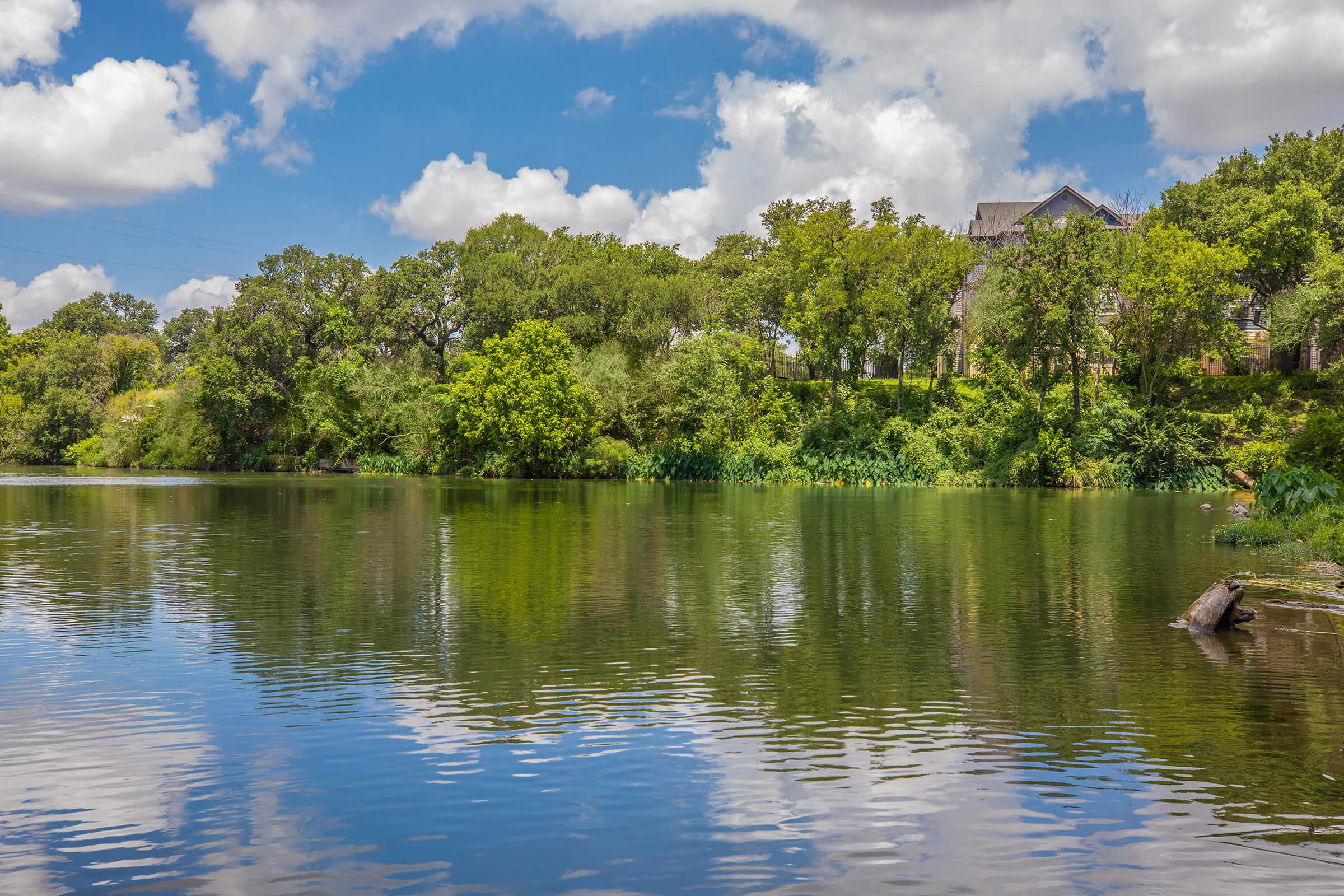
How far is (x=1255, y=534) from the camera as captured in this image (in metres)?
26.0

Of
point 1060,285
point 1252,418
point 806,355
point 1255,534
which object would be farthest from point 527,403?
point 1255,534

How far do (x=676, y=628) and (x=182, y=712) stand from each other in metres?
7.00

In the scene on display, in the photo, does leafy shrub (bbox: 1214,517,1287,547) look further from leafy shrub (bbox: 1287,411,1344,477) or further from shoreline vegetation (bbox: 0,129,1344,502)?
shoreline vegetation (bbox: 0,129,1344,502)

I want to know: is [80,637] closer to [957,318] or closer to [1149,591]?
[1149,591]

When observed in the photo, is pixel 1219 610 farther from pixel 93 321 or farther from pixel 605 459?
pixel 93 321

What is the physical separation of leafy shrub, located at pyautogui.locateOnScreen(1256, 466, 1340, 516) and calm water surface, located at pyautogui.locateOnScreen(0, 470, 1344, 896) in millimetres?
7659

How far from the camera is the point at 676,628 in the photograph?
48.6 ft

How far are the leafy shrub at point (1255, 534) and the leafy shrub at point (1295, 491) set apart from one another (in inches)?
32.8

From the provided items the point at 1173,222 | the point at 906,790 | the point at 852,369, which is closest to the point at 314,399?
the point at 852,369

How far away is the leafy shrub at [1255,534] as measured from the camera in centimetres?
2573

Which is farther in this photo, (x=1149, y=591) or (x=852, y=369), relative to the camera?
(x=852, y=369)

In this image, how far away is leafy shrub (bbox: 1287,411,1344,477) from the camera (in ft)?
103

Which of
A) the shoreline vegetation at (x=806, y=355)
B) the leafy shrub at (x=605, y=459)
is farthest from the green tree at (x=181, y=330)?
the leafy shrub at (x=605, y=459)

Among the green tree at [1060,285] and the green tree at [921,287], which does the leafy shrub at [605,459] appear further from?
the green tree at [1060,285]
